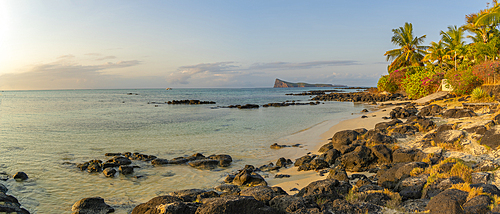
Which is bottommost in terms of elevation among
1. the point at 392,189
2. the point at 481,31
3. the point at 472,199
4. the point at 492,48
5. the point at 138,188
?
the point at 138,188

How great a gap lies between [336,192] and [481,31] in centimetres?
3833

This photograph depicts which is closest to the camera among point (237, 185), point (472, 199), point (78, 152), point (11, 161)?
point (472, 199)

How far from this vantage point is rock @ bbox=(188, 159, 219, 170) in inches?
381

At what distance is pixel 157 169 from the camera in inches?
376

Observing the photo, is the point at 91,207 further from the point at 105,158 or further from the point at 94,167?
the point at 105,158

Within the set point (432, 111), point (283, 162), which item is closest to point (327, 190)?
point (283, 162)

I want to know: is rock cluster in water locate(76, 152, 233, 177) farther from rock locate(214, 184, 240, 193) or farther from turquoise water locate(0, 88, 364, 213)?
rock locate(214, 184, 240, 193)

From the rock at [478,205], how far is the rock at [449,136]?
17.1 feet

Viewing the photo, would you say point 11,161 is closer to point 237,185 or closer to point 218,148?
point 218,148

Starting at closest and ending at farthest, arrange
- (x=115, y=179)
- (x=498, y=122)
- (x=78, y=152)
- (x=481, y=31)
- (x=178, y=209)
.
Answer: (x=178, y=209) → (x=115, y=179) → (x=498, y=122) → (x=78, y=152) → (x=481, y=31)

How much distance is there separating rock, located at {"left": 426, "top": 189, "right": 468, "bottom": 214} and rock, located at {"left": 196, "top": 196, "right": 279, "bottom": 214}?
2.35 m

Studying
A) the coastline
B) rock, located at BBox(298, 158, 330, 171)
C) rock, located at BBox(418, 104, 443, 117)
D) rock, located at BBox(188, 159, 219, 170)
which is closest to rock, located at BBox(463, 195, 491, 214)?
the coastline

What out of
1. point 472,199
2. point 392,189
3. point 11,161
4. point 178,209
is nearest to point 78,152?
point 11,161

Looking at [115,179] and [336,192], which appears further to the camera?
[115,179]
